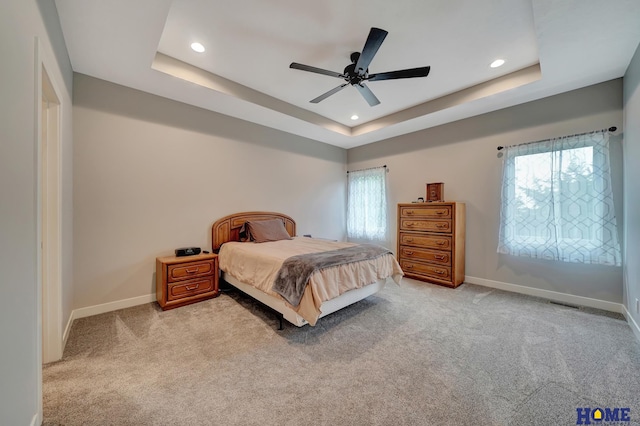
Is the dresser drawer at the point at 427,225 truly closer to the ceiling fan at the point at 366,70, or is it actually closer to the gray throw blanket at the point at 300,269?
the gray throw blanket at the point at 300,269

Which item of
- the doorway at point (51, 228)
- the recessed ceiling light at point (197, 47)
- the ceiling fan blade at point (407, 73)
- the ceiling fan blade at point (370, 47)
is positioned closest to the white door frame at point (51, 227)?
the doorway at point (51, 228)

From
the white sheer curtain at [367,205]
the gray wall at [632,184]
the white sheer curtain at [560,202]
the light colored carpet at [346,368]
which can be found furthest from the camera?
the white sheer curtain at [367,205]

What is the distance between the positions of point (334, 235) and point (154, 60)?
13.8 feet

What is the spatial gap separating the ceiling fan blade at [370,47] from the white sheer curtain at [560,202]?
2.63m

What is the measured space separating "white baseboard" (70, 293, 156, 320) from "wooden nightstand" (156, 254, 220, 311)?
0.13 meters

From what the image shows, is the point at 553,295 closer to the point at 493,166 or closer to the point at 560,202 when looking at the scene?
the point at 560,202

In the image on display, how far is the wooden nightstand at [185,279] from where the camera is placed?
2830 millimetres

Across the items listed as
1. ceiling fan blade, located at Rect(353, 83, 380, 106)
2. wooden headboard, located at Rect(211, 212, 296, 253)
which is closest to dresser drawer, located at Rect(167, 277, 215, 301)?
wooden headboard, located at Rect(211, 212, 296, 253)

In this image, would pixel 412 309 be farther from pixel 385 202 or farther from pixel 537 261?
pixel 385 202

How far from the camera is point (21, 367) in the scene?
3.64 feet

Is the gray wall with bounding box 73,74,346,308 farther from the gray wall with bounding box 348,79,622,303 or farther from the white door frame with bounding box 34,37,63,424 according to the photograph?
the gray wall with bounding box 348,79,622,303

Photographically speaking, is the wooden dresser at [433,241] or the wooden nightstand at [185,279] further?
the wooden dresser at [433,241]

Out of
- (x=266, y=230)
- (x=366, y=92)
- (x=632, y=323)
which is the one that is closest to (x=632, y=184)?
(x=632, y=323)

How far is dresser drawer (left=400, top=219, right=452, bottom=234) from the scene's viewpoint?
3688 millimetres
